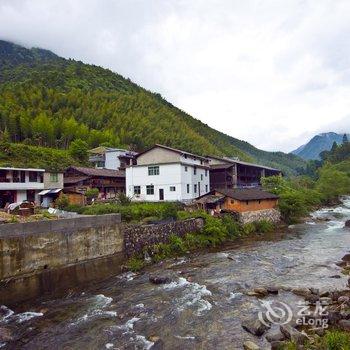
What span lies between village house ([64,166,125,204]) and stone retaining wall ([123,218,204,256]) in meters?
16.7

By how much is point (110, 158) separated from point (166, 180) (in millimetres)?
23872

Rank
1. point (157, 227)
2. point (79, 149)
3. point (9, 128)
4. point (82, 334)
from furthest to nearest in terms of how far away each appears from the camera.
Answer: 1. point (9, 128)
2. point (79, 149)
3. point (157, 227)
4. point (82, 334)

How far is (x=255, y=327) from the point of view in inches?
583

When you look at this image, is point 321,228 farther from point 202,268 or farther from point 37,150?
point 37,150

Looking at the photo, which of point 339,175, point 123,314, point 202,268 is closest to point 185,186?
point 202,268

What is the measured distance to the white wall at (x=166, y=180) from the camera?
147ft

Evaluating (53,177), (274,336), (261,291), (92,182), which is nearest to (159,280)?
(261,291)

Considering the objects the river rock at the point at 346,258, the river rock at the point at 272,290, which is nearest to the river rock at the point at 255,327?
the river rock at the point at 272,290

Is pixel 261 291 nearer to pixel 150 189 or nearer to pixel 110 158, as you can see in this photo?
pixel 150 189

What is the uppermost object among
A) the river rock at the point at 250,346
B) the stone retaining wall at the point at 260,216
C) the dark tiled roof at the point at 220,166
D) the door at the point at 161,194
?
the dark tiled roof at the point at 220,166

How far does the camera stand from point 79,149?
68.1 meters

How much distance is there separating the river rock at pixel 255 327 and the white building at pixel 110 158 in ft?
157

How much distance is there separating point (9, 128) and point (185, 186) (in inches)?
1802

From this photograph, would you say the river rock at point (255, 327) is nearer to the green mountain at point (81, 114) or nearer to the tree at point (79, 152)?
the tree at point (79, 152)
